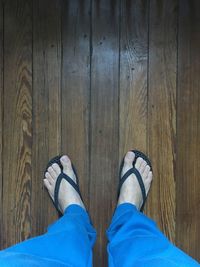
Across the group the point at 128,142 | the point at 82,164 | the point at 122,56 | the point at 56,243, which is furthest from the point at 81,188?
the point at 122,56

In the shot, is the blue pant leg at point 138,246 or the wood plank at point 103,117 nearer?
the blue pant leg at point 138,246

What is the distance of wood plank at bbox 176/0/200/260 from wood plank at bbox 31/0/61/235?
368 mm

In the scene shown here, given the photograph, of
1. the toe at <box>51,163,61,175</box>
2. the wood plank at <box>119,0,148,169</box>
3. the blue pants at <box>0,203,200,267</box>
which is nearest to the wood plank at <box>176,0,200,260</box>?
the wood plank at <box>119,0,148,169</box>

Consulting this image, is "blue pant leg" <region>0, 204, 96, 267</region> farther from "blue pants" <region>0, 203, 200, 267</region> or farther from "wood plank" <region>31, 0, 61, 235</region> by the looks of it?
"wood plank" <region>31, 0, 61, 235</region>

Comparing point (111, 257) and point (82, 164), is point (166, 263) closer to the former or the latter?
point (111, 257)

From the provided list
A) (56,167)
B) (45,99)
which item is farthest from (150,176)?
(45,99)

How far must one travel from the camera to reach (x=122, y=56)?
878mm

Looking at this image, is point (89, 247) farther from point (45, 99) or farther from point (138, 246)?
point (45, 99)

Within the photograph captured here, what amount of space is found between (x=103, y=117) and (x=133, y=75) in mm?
155

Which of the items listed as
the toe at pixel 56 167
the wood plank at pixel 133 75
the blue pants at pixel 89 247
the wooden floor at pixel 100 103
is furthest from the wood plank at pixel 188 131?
the toe at pixel 56 167

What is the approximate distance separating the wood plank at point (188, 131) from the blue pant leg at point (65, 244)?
32 centimetres

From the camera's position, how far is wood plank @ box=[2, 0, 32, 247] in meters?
0.87

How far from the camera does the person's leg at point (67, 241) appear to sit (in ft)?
1.88

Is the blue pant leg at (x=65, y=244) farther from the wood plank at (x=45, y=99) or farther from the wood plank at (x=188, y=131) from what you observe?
the wood plank at (x=188, y=131)
